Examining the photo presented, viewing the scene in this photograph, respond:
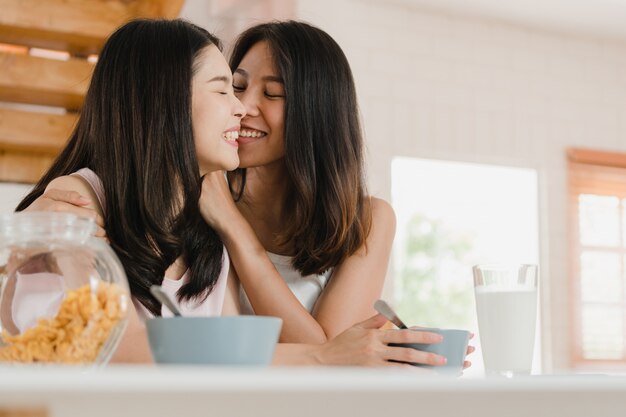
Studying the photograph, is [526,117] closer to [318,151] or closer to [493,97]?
[493,97]

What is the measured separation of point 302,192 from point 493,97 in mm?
3076

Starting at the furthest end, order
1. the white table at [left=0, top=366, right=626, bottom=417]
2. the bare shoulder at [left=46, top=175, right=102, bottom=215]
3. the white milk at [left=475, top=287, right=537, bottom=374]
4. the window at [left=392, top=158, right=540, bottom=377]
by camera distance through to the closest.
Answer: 1. the window at [left=392, top=158, right=540, bottom=377]
2. the bare shoulder at [left=46, top=175, right=102, bottom=215]
3. the white milk at [left=475, top=287, right=537, bottom=374]
4. the white table at [left=0, top=366, right=626, bottom=417]

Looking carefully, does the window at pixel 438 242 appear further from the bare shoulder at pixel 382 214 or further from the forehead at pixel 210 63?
the forehead at pixel 210 63

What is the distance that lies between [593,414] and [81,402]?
488 millimetres

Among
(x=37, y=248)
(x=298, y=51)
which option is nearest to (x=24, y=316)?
(x=37, y=248)

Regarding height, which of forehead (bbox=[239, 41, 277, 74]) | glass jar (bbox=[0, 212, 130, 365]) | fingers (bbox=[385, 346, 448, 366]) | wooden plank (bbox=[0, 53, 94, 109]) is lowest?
fingers (bbox=[385, 346, 448, 366])

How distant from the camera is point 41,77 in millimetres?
3252

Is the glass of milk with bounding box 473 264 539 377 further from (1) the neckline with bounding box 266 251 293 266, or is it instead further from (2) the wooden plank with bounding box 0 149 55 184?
(2) the wooden plank with bounding box 0 149 55 184

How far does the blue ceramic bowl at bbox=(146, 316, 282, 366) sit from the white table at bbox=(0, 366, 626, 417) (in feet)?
0.25

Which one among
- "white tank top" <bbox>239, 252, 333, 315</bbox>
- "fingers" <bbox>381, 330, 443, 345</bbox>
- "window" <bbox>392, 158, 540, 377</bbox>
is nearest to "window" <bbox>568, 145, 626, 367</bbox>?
"window" <bbox>392, 158, 540, 377</bbox>

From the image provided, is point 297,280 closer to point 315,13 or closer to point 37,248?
point 37,248

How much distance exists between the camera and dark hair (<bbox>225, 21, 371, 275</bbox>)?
192 cm

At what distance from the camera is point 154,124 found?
1.51m

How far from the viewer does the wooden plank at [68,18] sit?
10.4 ft
